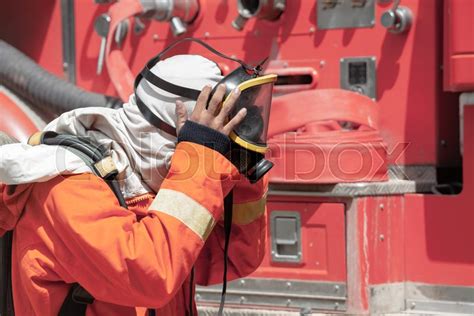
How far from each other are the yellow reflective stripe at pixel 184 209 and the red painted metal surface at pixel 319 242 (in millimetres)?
1012

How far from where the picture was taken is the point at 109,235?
165 centimetres

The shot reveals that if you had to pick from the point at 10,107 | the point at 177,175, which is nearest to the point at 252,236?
the point at 177,175

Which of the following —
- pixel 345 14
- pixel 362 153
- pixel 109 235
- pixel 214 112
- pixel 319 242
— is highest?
pixel 345 14

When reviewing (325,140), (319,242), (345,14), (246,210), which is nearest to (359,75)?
(345,14)

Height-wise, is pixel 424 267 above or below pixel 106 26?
below

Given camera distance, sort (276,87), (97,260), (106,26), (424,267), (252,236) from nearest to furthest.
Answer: (97,260) < (252,236) < (424,267) < (276,87) < (106,26)

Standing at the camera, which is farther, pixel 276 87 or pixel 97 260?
pixel 276 87

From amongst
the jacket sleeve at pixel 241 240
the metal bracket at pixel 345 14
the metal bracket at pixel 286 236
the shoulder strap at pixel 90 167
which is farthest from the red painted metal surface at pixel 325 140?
the shoulder strap at pixel 90 167

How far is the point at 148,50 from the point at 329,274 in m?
1.18

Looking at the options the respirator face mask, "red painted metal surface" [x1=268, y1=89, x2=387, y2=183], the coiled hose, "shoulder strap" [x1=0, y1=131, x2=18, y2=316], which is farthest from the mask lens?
the coiled hose

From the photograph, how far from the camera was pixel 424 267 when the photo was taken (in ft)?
8.84

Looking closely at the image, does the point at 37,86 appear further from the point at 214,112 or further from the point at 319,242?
the point at 214,112

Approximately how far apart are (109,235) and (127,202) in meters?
0.23

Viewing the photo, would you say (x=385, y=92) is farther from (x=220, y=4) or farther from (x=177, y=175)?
(x=177, y=175)
